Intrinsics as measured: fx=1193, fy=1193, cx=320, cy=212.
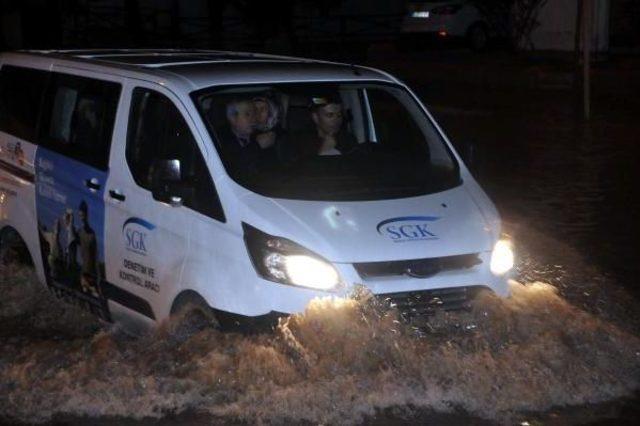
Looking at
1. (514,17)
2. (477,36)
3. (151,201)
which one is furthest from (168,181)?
(477,36)

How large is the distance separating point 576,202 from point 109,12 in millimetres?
28430

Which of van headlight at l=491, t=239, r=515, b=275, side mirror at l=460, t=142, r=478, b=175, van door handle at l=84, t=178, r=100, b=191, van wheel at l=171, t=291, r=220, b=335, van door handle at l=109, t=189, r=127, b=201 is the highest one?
A: side mirror at l=460, t=142, r=478, b=175

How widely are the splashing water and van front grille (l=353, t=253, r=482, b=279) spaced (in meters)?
0.18

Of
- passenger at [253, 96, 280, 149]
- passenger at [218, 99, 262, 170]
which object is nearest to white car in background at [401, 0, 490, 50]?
passenger at [253, 96, 280, 149]

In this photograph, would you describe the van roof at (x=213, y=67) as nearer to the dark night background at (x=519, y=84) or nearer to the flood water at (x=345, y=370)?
the dark night background at (x=519, y=84)

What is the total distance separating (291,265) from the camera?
19.6 ft

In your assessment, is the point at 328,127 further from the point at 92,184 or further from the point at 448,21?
the point at 448,21

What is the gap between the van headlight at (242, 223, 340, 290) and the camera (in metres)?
5.94

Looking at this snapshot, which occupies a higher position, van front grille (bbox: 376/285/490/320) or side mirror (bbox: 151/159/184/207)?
side mirror (bbox: 151/159/184/207)

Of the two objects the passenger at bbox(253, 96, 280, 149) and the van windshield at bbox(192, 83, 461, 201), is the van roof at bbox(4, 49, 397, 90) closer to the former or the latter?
the van windshield at bbox(192, 83, 461, 201)

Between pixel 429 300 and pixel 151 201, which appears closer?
pixel 429 300

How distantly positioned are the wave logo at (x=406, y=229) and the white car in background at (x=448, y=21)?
74.3ft

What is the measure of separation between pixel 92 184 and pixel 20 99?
1.41 metres

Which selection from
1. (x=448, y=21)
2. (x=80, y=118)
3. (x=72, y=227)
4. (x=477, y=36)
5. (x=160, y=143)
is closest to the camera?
(x=160, y=143)
